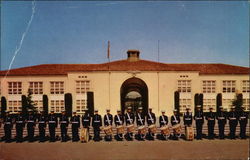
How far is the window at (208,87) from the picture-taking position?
29.2 m

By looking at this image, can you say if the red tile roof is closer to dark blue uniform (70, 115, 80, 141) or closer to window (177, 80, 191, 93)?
window (177, 80, 191, 93)

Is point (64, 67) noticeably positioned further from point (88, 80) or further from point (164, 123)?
point (164, 123)

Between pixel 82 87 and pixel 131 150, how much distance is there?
18.3 metres

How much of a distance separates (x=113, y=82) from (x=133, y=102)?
17344 mm

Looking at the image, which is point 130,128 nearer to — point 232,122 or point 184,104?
point 232,122

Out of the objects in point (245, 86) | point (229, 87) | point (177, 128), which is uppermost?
point (245, 86)

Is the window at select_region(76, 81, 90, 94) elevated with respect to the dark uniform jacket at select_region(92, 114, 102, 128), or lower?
elevated

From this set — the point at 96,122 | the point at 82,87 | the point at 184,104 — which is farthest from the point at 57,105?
the point at 96,122

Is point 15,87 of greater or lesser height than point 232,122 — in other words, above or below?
above

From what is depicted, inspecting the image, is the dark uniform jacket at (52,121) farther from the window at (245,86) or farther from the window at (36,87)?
the window at (245,86)

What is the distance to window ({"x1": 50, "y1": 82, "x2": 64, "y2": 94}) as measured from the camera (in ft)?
93.3

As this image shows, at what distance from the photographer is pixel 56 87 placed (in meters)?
28.6

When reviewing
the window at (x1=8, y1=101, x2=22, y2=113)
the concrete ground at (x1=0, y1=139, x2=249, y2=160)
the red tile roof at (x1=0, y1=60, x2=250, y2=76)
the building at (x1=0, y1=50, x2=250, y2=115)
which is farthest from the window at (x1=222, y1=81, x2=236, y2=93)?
the window at (x1=8, y1=101, x2=22, y2=113)

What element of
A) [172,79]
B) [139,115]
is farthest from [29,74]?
[139,115]
